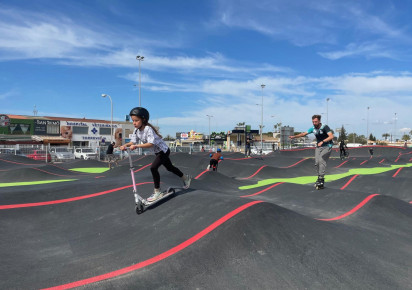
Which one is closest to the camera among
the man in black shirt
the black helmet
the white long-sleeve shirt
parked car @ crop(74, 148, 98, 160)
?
the black helmet

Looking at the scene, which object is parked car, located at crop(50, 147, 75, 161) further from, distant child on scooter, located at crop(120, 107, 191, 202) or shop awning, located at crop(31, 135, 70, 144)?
distant child on scooter, located at crop(120, 107, 191, 202)

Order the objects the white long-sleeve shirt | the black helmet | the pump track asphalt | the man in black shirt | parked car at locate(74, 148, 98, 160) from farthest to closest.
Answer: parked car at locate(74, 148, 98, 160)
the man in black shirt
the white long-sleeve shirt
the black helmet
the pump track asphalt

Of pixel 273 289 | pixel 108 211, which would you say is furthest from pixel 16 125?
pixel 273 289

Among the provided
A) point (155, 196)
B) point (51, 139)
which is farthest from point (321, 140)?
point (51, 139)

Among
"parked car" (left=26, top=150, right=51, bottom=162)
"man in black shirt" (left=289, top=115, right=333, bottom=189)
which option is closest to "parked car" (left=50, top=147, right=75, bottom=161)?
"parked car" (left=26, top=150, right=51, bottom=162)

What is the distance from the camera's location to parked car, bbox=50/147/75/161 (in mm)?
27770

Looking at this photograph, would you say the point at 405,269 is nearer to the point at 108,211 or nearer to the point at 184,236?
the point at 184,236

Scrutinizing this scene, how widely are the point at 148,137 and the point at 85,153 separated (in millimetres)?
29110

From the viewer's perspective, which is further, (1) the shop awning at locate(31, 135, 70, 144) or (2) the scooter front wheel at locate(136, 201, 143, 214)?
(1) the shop awning at locate(31, 135, 70, 144)

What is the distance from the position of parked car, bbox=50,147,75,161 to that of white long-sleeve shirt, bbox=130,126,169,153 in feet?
87.8

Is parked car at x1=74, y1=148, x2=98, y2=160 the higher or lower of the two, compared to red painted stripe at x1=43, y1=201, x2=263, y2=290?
lower

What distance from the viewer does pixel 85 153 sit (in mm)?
30672

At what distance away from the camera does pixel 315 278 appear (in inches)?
104

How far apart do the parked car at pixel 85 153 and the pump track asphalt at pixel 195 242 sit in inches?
1030
